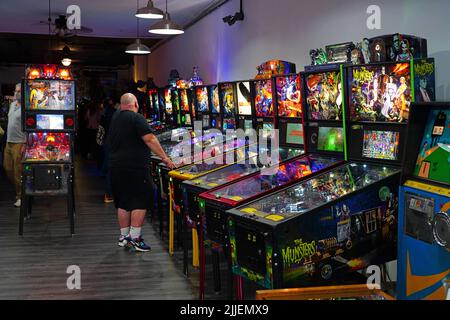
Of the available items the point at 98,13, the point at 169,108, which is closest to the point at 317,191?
the point at 169,108

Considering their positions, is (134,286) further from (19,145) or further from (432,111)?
(19,145)

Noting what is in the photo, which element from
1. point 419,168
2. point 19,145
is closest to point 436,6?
point 419,168

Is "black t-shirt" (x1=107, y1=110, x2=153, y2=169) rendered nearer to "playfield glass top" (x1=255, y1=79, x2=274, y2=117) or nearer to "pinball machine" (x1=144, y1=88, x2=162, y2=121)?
"playfield glass top" (x1=255, y1=79, x2=274, y2=117)

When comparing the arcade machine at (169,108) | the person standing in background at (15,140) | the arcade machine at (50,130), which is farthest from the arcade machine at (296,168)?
the arcade machine at (169,108)

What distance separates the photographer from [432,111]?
9.26 ft

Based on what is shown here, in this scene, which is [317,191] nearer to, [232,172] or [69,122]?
[232,172]

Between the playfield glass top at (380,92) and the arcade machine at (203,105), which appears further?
the arcade machine at (203,105)

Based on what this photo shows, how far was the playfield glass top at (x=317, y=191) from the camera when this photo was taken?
295cm

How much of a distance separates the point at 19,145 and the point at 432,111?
561 centimetres

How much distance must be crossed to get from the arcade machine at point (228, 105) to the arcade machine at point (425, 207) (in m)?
2.93

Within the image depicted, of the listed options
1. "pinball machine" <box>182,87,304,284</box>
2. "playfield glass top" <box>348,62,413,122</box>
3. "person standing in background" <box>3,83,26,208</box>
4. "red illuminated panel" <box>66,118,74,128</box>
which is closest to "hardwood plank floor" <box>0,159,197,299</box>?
"pinball machine" <box>182,87,304,284</box>

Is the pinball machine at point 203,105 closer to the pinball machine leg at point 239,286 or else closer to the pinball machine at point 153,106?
the pinball machine at point 153,106
